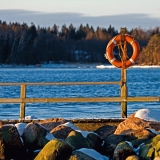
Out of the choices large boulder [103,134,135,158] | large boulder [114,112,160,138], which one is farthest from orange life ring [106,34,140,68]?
large boulder [103,134,135,158]

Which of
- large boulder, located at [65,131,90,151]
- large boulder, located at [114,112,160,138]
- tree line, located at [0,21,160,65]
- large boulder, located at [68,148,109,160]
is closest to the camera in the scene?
large boulder, located at [68,148,109,160]

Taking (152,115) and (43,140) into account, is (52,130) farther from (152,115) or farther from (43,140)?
(152,115)

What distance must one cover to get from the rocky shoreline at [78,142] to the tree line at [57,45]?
103930 mm

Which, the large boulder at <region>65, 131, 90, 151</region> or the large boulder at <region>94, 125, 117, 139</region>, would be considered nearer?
the large boulder at <region>65, 131, 90, 151</region>

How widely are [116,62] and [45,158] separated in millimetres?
4505

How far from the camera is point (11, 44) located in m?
116

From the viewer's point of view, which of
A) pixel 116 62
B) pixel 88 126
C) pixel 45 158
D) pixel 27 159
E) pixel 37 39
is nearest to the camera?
pixel 45 158

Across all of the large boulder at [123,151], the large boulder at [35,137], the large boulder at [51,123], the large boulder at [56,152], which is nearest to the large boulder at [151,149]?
the large boulder at [123,151]

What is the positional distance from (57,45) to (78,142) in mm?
118020

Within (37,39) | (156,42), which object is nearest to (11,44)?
(37,39)

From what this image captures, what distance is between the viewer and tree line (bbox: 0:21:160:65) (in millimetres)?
117250

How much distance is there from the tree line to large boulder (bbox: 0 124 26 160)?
104 m

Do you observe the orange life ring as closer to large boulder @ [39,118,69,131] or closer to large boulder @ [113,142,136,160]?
large boulder @ [39,118,69,131]

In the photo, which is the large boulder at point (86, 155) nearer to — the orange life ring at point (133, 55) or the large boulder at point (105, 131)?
the large boulder at point (105, 131)
